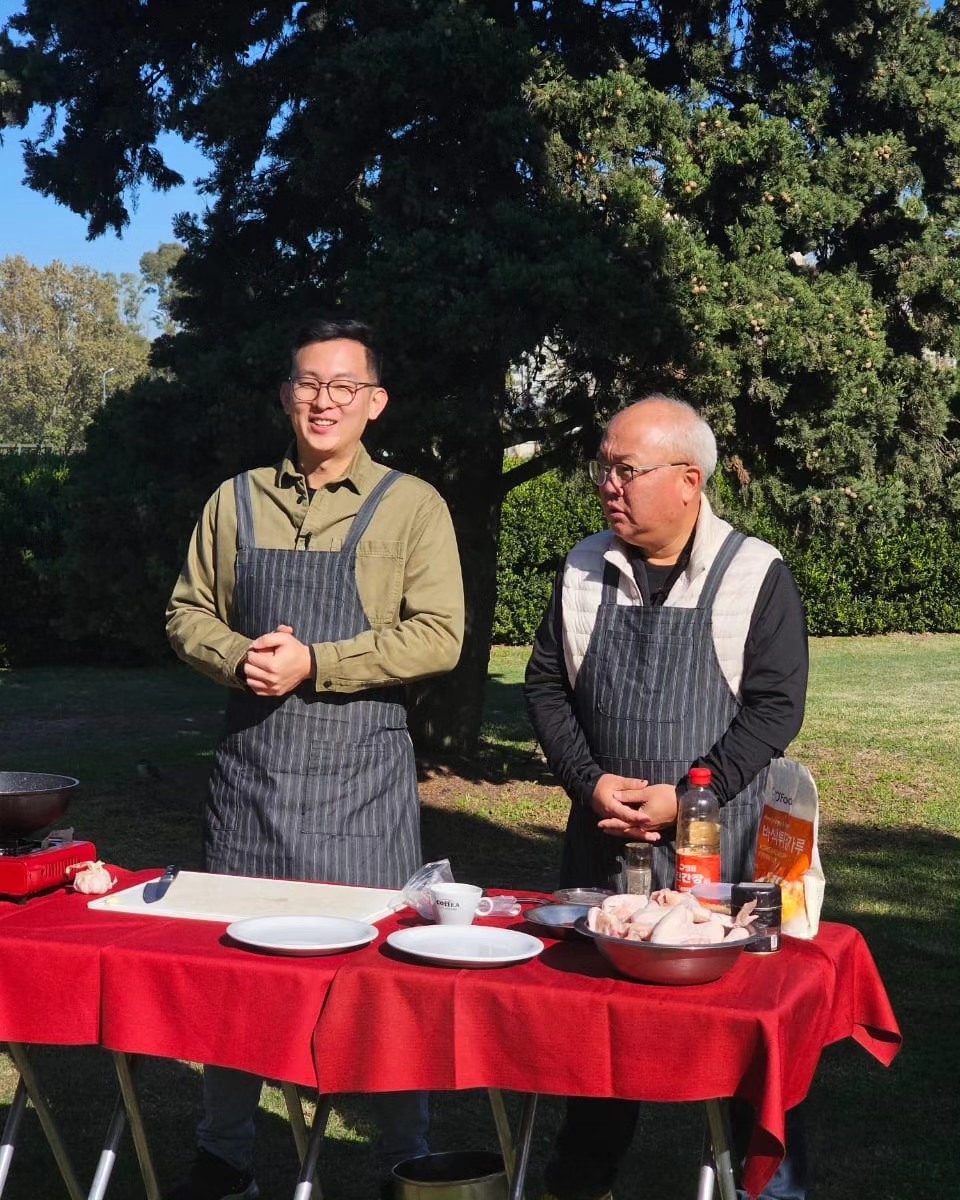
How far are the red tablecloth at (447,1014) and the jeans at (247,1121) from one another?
0.63 meters

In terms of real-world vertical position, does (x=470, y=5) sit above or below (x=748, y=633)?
above

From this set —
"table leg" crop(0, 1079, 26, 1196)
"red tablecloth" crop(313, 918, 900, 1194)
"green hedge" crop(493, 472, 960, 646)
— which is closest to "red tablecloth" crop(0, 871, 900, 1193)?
"red tablecloth" crop(313, 918, 900, 1194)

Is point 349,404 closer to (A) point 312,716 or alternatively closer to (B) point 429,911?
(A) point 312,716

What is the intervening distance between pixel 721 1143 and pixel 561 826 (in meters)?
5.97

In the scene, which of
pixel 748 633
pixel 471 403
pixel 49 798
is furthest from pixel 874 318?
pixel 49 798

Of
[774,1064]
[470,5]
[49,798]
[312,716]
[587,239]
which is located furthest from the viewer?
[470,5]

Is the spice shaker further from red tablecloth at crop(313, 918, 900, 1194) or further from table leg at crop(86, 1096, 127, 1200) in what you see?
table leg at crop(86, 1096, 127, 1200)

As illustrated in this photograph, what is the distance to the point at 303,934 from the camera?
110 inches

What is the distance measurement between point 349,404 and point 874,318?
4501 millimetres

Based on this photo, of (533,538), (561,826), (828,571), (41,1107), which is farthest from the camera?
(828,571)

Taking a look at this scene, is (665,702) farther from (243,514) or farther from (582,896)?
(243,514)

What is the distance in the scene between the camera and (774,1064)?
235 cm

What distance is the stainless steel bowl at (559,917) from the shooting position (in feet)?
9.31

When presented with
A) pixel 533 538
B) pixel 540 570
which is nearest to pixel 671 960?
pixel 533 538
